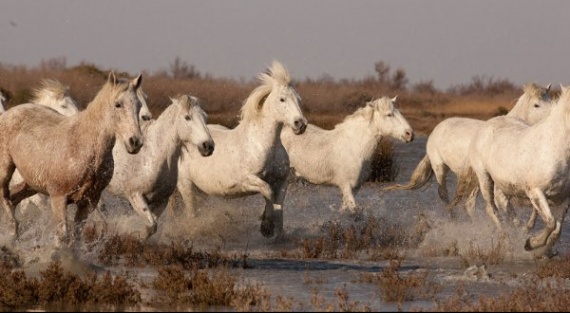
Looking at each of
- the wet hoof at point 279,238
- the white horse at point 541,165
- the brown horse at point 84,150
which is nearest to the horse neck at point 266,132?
the wet hoof at point 279,238

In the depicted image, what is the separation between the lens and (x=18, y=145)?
11133 millimetres

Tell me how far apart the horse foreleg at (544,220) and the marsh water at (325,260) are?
0.25m

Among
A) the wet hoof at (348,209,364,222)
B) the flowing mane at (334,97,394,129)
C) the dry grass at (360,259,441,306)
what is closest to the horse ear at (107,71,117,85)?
the dry grass at (360,259,441,306)

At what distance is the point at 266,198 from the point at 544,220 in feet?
10.6

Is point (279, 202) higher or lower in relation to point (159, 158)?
lower

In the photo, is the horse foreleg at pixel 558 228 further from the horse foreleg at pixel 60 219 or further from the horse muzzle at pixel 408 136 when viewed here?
the horse foreleg at pixel 60 219

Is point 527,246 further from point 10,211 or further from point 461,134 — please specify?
point 10,211

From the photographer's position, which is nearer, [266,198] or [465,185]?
[266,198]

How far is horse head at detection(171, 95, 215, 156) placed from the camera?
1260 centimetres

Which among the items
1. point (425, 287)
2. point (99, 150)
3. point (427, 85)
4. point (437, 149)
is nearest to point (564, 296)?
point (425, 287)

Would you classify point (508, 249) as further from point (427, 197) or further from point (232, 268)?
point (427, 197)

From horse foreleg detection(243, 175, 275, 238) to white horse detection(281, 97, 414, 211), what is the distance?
8.04ft

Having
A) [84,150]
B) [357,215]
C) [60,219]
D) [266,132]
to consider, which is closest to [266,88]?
[266,132]

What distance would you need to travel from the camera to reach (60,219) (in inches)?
411
